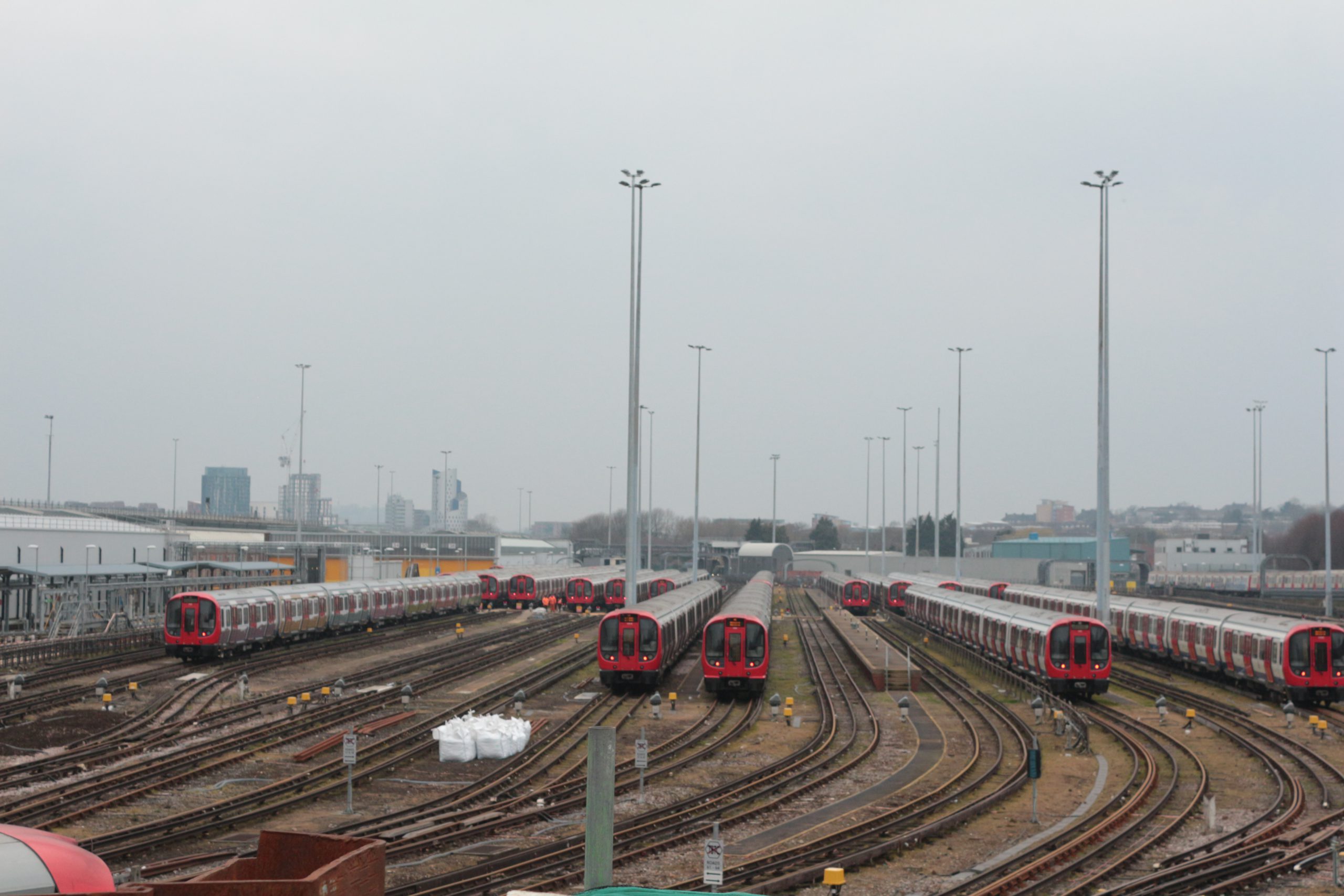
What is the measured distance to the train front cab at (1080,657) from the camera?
108 ft

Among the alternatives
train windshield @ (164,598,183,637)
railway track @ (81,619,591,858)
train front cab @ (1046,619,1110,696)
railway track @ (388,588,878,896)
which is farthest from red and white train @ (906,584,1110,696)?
train windshield @ (164,598,183,637)

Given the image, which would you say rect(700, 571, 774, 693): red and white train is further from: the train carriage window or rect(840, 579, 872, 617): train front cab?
rect(840, 579, 872, 617): train front cab

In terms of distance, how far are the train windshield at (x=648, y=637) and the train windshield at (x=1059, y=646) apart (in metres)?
10.6

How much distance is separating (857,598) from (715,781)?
202ft

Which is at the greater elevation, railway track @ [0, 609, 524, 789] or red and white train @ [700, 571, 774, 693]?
red and white train @ [700, 571, 774, 693]

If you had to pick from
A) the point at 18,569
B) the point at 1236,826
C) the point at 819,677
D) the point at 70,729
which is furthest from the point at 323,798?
the point at 18,569

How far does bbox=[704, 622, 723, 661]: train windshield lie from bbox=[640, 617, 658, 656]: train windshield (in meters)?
1.50

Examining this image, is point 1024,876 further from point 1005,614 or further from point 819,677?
point 1005,614

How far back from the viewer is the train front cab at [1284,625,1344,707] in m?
31.6

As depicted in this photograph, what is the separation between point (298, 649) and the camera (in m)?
47.4

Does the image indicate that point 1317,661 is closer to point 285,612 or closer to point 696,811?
point 696,811

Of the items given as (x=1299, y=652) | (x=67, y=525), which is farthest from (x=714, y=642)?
(x=67, y=525)

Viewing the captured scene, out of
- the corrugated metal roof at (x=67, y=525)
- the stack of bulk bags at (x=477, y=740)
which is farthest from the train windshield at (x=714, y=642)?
the corrugated metal roof at (x=67, y=525)

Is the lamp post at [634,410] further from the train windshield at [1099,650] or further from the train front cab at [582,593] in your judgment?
the train front cab at [582,593]
